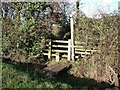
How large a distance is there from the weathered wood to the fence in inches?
21.3

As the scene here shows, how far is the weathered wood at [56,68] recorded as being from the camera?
1070 cm

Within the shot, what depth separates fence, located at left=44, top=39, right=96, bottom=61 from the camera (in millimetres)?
12773

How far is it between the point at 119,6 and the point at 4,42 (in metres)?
4.87

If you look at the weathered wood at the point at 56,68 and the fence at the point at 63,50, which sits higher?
the fence at the point at 63,50

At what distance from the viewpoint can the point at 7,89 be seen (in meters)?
7.07

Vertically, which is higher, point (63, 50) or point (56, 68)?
point (63, 50)

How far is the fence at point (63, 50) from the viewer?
41.9 ft

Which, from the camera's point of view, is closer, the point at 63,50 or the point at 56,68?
the point at 56,68

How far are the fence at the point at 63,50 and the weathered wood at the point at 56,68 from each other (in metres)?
0.54

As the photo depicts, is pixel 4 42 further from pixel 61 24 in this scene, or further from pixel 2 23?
pixel 61 24

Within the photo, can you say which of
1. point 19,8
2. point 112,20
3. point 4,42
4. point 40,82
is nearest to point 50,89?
point 40,82

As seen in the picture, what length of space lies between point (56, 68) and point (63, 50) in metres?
1.83

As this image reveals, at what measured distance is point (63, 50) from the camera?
13414 millimetres

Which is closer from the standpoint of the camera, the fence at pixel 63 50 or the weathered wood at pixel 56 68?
the weathered wood at pixel 56 68
